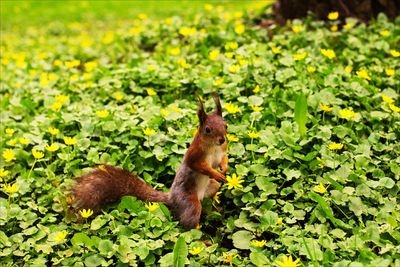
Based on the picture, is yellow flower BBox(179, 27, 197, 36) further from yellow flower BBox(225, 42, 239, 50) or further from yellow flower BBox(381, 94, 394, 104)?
yellow flower BBox(381, 94, 394, 104)

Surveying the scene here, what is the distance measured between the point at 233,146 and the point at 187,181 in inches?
29.6

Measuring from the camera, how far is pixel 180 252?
11.0ft

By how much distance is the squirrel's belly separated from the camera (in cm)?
373

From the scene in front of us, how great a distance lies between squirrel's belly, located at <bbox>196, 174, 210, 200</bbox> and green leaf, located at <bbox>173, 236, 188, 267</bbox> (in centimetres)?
47

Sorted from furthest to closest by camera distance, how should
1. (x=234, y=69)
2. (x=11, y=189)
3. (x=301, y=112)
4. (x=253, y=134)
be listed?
(x=234, y=69) < (x=301, y=112) < (x=253, y=134) < (x=11, y=189)

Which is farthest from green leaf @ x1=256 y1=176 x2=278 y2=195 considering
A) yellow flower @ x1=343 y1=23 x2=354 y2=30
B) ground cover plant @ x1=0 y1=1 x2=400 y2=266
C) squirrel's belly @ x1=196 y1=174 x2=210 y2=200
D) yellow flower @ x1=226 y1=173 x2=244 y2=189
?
yellow flower @ x1=343 y1=23 x2=354 y2=30

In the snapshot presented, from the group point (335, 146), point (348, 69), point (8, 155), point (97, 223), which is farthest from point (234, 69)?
point (97, 223)

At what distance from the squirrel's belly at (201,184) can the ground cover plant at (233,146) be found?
9.1 inches

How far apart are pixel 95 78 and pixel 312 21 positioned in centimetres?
275

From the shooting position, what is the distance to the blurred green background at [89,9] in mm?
12644

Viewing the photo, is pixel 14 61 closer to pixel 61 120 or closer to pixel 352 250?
pixel 61 120

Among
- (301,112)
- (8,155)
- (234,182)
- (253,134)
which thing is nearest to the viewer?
(234,182)

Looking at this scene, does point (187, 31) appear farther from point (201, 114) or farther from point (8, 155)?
point (201, 114)

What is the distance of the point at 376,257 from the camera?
10.2 feet
